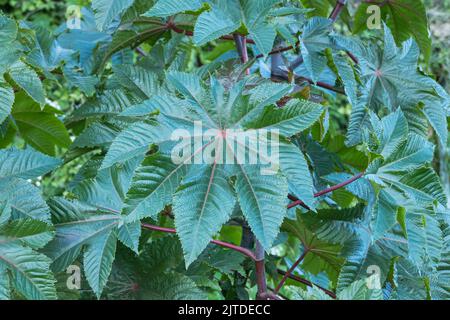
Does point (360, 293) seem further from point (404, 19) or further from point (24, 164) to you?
point (404, 19)

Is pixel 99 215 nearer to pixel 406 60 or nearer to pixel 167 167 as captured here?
pixel 167 167

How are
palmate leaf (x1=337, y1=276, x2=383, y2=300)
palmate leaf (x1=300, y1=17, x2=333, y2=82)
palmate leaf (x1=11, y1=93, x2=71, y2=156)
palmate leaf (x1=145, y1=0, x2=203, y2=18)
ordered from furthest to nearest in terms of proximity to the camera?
palmate leaf (x1=11, y1=93, x2=71, y2=156), palmate leaf (x1=300, y1=17, x2=333, y2=82), palmate leaf (x1=145, y1=0, x2=203, y2=18), palmate leaf (x1=337, y1=276, x2=383, y2=300)

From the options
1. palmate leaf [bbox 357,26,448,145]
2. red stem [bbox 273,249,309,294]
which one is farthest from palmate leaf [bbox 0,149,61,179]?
palmate leaf [bbox 357,26,448,145]

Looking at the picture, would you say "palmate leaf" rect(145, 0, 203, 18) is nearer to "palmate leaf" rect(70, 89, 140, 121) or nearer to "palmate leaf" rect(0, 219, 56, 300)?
"palmate leaf" rect(70, 89, 140, 121)

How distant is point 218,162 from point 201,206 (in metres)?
0.06

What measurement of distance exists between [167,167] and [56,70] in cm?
43

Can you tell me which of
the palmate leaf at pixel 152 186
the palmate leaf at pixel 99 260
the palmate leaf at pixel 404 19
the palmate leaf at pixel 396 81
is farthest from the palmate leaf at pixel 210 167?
the palmate leaf at pixel 404 19

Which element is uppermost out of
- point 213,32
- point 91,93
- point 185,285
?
point 213,32

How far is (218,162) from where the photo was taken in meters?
0.64

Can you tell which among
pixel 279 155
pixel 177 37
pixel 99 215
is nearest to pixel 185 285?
Result: pixel 99 215

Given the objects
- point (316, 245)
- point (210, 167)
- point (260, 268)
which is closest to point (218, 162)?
point (210, 167)

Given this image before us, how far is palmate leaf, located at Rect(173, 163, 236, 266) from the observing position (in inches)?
23.1

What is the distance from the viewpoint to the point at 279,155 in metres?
0.62
